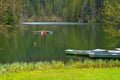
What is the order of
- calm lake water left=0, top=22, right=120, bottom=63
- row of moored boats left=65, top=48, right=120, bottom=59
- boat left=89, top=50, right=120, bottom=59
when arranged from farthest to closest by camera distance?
calm lake water left=0, top=22, right=120, bottom=63 < row of moored boats left=65, top=48, right=120, bottom=59 < boat left=89, top=50, right=120, bottom=59

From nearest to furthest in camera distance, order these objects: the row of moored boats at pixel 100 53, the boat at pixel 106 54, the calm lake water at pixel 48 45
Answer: the boat at pixel 106 54 → the row of moored boats at pixel 100 53 → the calm lake water at pixel 48 45

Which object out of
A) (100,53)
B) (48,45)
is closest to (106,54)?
(100,53)

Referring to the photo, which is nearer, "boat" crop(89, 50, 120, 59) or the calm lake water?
"boat" crop(89, 50, 120, 59)

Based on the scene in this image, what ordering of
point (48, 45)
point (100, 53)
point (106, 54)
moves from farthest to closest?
point (48, 45), point (100, 53), point (106, 54)

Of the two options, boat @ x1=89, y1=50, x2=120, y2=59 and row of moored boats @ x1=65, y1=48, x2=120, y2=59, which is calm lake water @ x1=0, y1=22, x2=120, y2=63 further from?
boat @ x1=89, y1=50, x2=120, y2=59

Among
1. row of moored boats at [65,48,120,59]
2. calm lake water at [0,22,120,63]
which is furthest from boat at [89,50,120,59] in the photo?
calm lake water at [0,22,120,63]

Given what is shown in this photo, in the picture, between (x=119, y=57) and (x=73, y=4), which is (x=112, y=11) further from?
(x=73, y=4)

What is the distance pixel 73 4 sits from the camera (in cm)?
19962

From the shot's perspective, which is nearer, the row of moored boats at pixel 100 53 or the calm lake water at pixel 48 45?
the row of moored boats at pixel 100 53

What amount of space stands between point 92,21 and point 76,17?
58.9ft

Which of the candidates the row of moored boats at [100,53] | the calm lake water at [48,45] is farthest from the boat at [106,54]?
the calm lake water at [48,45]

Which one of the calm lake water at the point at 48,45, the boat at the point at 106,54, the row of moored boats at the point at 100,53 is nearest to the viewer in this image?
the boat at the point at 106,54

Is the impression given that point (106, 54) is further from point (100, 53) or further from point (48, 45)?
point (48, 45)

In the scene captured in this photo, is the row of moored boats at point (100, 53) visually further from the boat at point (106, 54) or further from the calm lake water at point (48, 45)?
the calm lake water at point (48, 45)
